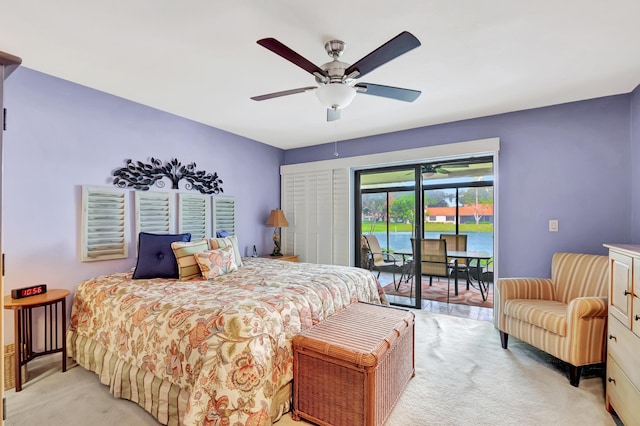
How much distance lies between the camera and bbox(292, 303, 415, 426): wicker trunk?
1.70m

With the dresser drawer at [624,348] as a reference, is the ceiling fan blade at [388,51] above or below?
above

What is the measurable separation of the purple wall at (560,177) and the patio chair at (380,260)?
155 centimetres

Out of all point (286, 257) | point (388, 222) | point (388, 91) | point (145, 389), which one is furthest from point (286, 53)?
point (388, 222)

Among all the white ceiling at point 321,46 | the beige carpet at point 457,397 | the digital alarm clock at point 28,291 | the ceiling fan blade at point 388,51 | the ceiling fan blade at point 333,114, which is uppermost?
the white ceiling at point 321,46

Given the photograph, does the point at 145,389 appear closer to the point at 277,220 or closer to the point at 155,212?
the point at 155,212

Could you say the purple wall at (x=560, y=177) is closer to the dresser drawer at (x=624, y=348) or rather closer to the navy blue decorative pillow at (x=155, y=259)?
the dresser drawer at (x=624, y=348)

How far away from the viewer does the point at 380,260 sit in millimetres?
4711

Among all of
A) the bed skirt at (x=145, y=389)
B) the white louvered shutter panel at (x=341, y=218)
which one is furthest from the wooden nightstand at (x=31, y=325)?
the white louvered shutter panel at (x=341, y=218)

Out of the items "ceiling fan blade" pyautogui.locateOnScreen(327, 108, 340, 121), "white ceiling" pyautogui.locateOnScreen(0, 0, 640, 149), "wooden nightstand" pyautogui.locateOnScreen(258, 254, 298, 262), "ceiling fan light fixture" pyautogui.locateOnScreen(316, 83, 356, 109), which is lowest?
"wooden nightstand" pyautogui.locateOnScreen(258, 254, 298, 262)

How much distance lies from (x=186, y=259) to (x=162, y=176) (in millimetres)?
1184

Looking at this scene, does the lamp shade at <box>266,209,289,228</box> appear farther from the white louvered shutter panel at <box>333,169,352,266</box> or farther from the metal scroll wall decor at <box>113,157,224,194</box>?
the metal scroll wall decor at <box>113,157,224,194</box>

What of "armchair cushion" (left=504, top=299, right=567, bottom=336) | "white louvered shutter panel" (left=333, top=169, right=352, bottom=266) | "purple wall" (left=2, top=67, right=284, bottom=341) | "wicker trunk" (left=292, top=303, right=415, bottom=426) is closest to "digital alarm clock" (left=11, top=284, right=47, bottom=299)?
"purple wall" (left=2, top=67, right=284, bottom=341)

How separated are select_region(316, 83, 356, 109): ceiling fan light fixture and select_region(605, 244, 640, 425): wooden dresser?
190 centimetres

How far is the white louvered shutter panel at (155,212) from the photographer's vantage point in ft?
10.4
